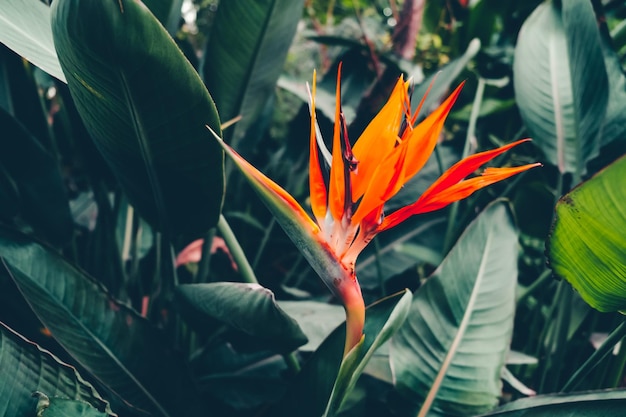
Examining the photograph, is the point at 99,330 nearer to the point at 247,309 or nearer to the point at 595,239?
the point at 247,309

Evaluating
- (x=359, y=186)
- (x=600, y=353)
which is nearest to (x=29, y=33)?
(x=359, y=186)

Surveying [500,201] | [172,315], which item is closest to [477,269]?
[500,201]

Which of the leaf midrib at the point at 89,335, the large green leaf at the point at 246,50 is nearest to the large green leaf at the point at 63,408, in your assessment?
the leaf midrib at the point at 89,335

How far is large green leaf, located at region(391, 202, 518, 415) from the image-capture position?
2.05 feet

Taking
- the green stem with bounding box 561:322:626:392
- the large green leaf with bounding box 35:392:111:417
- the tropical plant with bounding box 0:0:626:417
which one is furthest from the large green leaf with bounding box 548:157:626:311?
the large green leaf with bounding box 35:392:111:417

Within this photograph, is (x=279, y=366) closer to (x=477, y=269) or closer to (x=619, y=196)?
(x=477, y=269)

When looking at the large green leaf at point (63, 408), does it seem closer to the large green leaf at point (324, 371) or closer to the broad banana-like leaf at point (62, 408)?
the broad banana-like leaf at point (62, 408)

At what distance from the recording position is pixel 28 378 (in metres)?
0.48

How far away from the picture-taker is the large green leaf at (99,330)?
1.90 feet

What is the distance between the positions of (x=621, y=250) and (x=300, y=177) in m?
0.74

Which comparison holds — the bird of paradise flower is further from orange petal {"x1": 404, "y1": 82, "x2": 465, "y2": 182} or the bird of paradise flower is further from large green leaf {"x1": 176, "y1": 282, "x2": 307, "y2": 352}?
large green leaf {"x1": 176, "y1": 282, "x2": 307, "y2": 352}

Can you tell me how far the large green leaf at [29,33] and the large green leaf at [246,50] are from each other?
237mm

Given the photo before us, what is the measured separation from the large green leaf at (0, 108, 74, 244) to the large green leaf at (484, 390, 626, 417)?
65 centimetres

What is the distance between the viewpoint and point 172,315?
789 millimetres
